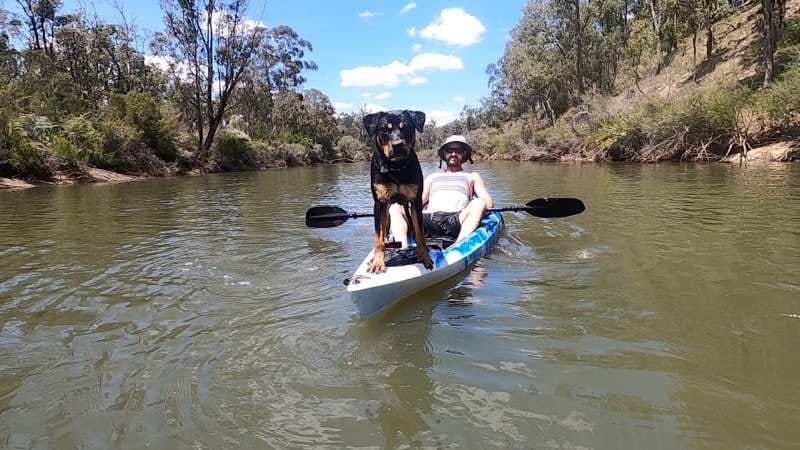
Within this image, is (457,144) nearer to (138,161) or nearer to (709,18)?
(138,161)

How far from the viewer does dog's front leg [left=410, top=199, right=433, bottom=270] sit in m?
4.32

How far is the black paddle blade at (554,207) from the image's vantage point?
6.70 metres

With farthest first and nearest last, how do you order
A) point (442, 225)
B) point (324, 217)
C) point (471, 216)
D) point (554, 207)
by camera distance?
1. point (554, 207)
2. point (324, 217)
3. point (442, 225)
4. point (471, 216)

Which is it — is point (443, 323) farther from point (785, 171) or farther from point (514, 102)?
point (514, 102)

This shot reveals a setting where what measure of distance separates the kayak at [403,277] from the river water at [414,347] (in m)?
0.14

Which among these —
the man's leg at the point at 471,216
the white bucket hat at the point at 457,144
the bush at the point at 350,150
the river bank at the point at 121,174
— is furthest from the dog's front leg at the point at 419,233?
the bush at the point at 350,150

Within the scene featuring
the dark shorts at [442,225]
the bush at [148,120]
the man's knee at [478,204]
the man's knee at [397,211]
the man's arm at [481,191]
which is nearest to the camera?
the man's knee at [397,211]

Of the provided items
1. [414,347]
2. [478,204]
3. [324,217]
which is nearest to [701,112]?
[478,204]

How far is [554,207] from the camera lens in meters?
6.75

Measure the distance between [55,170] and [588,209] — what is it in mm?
18875

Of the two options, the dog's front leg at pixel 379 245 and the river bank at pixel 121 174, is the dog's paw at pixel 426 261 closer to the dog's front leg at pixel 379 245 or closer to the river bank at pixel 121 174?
the dog's front leg at pixel 379 245

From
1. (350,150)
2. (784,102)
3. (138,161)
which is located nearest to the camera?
(784,102)

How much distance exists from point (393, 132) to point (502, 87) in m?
57.7

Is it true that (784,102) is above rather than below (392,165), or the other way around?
above
